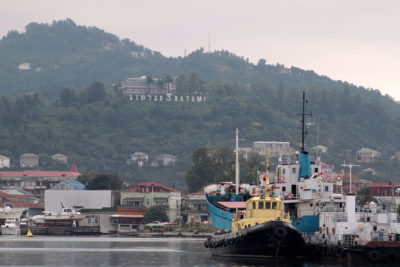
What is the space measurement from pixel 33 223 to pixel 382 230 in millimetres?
108393

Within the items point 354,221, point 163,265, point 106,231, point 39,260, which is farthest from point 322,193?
point 106,231

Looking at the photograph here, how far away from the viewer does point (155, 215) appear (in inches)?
7662

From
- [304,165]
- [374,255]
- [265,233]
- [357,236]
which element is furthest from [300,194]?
[374,255]

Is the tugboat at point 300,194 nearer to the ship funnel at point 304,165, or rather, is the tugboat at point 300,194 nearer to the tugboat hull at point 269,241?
the ship funnel at point 304,165

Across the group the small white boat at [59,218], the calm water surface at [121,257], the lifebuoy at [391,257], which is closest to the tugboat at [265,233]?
the calm water surface at [121,257]

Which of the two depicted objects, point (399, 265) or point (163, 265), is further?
point (163, 265)

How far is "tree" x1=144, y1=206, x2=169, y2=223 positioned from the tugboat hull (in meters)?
A: 104

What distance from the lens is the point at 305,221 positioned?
96.7 m

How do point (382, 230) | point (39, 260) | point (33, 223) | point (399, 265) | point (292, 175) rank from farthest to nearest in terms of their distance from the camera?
point (33, 223), point (292, 175), point (39, 260), point (382, 230), point (399, 265)

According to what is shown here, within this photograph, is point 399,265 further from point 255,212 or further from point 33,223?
point 33,223

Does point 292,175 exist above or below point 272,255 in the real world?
above

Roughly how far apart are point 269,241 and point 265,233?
699 mm

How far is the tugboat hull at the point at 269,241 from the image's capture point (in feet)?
283

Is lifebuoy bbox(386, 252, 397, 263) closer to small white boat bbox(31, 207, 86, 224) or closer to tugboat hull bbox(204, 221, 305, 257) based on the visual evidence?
tugboat hull bbox(204, 221, 305, 257)
